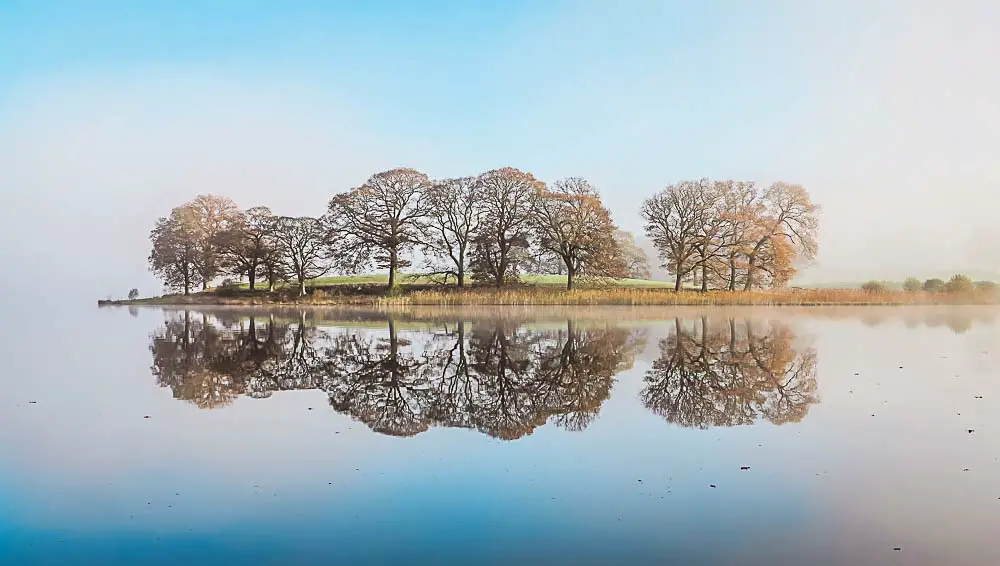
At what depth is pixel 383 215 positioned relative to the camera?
1896 inches

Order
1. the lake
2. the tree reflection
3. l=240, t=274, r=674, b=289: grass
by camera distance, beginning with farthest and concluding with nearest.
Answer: l=240, t=274, r=674, b=289: grass → the tree reflection → the lake

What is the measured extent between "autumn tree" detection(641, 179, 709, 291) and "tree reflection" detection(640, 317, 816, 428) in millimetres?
28744

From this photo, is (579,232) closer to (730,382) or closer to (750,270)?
(750,270)

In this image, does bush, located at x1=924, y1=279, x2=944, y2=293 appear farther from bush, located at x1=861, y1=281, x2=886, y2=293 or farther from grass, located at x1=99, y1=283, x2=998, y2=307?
bush, located at x1=861, y1=281, x2=886, y2=293

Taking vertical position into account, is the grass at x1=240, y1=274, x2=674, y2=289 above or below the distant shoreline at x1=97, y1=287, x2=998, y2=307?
above

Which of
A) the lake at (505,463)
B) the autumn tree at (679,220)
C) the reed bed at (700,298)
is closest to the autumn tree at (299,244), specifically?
the reed bed at (700,298)

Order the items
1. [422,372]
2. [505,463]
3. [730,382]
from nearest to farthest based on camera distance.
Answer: [505,463] → [730,382] → [422,372]

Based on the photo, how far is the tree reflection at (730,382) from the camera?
331 inches

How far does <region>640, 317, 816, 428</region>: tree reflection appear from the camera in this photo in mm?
8406

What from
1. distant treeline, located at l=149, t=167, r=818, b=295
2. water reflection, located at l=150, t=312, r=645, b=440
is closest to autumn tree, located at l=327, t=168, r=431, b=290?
distant treeline, located at l=149, t=167, r=818, b=295

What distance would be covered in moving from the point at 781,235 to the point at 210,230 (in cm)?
4655

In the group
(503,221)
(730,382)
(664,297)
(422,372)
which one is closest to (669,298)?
(664,297)

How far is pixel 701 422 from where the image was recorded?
788cm

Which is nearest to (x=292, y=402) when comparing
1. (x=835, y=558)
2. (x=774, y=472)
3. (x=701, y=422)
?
(x=701, y=422)
